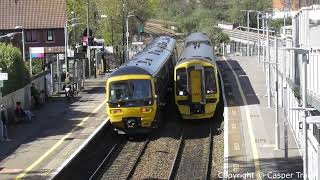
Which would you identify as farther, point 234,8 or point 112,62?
point 234,8

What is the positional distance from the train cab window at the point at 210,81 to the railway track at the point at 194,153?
1639mm

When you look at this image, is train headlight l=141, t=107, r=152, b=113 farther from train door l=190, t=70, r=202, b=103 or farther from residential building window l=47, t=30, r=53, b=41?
residential building window l=47, t=30, r=53, b=41

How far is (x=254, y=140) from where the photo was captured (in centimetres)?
2253

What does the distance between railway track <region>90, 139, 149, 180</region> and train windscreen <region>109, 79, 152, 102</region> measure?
1878 mm

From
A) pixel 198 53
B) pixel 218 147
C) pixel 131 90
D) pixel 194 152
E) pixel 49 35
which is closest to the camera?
pixel 194 152

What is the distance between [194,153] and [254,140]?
231 cm

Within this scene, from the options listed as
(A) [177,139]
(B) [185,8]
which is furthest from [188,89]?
(B) [185,8]

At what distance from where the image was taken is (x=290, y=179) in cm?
1705

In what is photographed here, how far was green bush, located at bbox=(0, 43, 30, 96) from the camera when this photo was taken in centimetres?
3016

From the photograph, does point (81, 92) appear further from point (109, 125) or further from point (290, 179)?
point (290, 179)

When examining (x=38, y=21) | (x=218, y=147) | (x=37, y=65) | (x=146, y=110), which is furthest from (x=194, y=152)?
(x=38, y=21)

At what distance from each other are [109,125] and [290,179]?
12.3m

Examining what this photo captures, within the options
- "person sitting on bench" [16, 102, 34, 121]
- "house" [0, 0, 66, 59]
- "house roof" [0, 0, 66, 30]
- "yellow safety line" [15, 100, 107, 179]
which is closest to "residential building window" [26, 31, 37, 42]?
"house" [0, 0, 66, 59]

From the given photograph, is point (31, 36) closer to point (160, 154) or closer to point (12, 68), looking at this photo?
point (12, 68)
